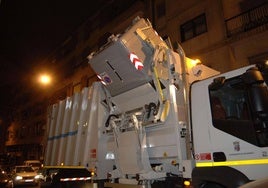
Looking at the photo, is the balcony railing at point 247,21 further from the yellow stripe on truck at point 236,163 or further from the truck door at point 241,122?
the yellow stripe on truck at point 236,163

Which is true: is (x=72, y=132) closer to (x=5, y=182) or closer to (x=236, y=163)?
(x=236, y=163)

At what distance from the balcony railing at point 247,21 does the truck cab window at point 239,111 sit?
991 cm

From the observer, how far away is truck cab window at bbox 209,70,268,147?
3.18 meters

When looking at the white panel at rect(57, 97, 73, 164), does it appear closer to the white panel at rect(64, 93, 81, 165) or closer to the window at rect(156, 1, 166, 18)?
the white panel at rect(64, 93, 81, 165)

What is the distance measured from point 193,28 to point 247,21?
331 centimetres

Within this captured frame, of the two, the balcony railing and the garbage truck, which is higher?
the balcony railing

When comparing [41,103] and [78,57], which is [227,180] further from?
[41,103]

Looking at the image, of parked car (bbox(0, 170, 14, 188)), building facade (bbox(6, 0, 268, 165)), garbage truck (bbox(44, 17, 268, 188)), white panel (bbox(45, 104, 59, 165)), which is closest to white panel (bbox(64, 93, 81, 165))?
garbage truck (bbox(44, 17, 268, 188))

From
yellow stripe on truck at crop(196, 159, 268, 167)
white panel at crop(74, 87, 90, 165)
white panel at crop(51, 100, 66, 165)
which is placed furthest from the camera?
white panel at crop(51, 100, 66, 165)

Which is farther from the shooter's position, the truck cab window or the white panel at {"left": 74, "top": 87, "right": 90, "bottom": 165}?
the white panel at {"left": 74, "top": 87, "right": 90, "bottom": 165}

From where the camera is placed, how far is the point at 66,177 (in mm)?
7367

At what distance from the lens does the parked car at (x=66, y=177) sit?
22.4 ft

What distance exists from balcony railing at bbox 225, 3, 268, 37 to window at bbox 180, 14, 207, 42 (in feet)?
5.08

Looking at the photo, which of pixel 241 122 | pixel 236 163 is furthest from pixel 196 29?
pixel 236 163
